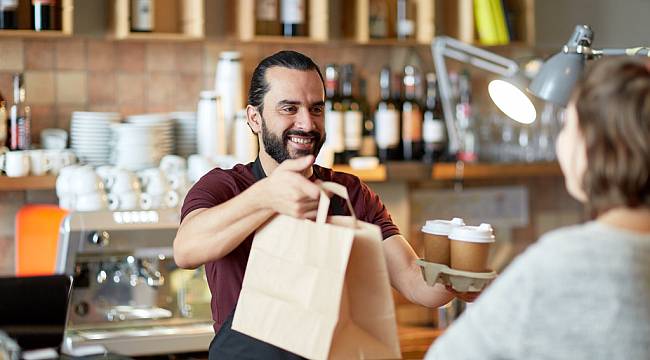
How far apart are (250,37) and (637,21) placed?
1.90 meters

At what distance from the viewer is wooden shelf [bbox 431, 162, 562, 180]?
4.04m

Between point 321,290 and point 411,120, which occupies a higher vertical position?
point 411,120

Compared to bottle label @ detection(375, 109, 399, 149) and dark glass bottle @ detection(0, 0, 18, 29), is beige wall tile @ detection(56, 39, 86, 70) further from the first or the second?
bottle label @ detection(375, 109, 399, 149)

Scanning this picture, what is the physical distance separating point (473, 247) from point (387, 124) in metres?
2.24

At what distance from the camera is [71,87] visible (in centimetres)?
377

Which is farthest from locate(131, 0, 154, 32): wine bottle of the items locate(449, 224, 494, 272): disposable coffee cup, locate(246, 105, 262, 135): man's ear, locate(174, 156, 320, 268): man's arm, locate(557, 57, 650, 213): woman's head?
locate(557, 57, 650, 213): woman's head

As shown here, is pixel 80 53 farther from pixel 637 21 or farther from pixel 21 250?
pixel 637 21

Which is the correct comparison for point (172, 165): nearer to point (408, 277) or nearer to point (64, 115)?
point (64, 115)

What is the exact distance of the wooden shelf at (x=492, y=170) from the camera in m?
4.04

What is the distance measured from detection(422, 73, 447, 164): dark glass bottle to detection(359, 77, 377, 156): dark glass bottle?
211 mm

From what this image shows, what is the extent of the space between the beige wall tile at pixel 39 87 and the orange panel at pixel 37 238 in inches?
15.0

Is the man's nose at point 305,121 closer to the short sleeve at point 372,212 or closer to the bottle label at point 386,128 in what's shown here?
the short sleeve at point 372,212

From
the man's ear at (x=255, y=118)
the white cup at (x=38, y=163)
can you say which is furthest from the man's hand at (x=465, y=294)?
the white cup at (x=38, y=163)

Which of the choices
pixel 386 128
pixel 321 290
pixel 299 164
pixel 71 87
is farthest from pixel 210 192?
pixel 386 128
